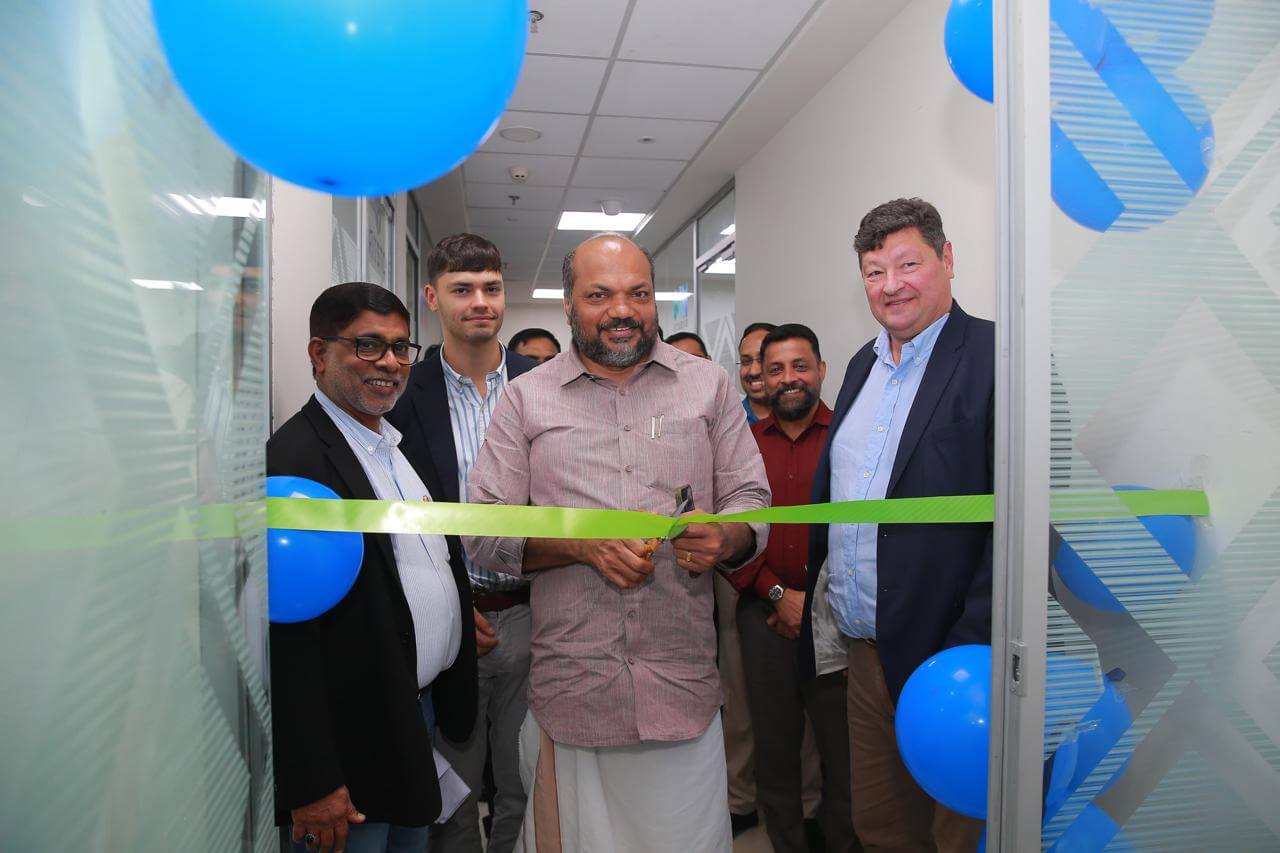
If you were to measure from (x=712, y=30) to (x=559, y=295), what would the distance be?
373 inches

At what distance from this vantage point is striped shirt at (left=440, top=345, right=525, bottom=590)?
7.70ft

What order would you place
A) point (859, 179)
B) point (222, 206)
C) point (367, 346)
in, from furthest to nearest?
point (859, 179)
point (367, 346)
point (222, 206)

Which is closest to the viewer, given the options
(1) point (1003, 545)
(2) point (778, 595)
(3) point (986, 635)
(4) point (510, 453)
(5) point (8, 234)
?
(5) point (8, 234)

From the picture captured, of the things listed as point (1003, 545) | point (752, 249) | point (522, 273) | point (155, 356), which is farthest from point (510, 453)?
point (522, 273)

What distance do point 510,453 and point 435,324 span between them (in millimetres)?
8144

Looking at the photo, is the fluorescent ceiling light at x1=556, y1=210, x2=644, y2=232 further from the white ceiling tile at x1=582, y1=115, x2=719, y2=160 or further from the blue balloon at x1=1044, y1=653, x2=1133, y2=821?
the blue balloon at x1=1044, y1=653, x2=1133, y2=821

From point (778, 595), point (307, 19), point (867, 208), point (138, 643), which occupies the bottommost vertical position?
point (778, 595)

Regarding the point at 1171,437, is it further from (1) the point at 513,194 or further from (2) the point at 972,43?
(1) the point at 513,194

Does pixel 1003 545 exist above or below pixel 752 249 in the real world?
below

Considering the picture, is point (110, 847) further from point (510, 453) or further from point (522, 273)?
point (522, 273)

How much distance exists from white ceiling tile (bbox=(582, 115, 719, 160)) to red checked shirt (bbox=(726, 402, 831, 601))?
9.33ft

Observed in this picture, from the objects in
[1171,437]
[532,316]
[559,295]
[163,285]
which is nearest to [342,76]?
[163,285]

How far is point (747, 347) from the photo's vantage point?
3803 mm

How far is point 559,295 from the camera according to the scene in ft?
43.1
